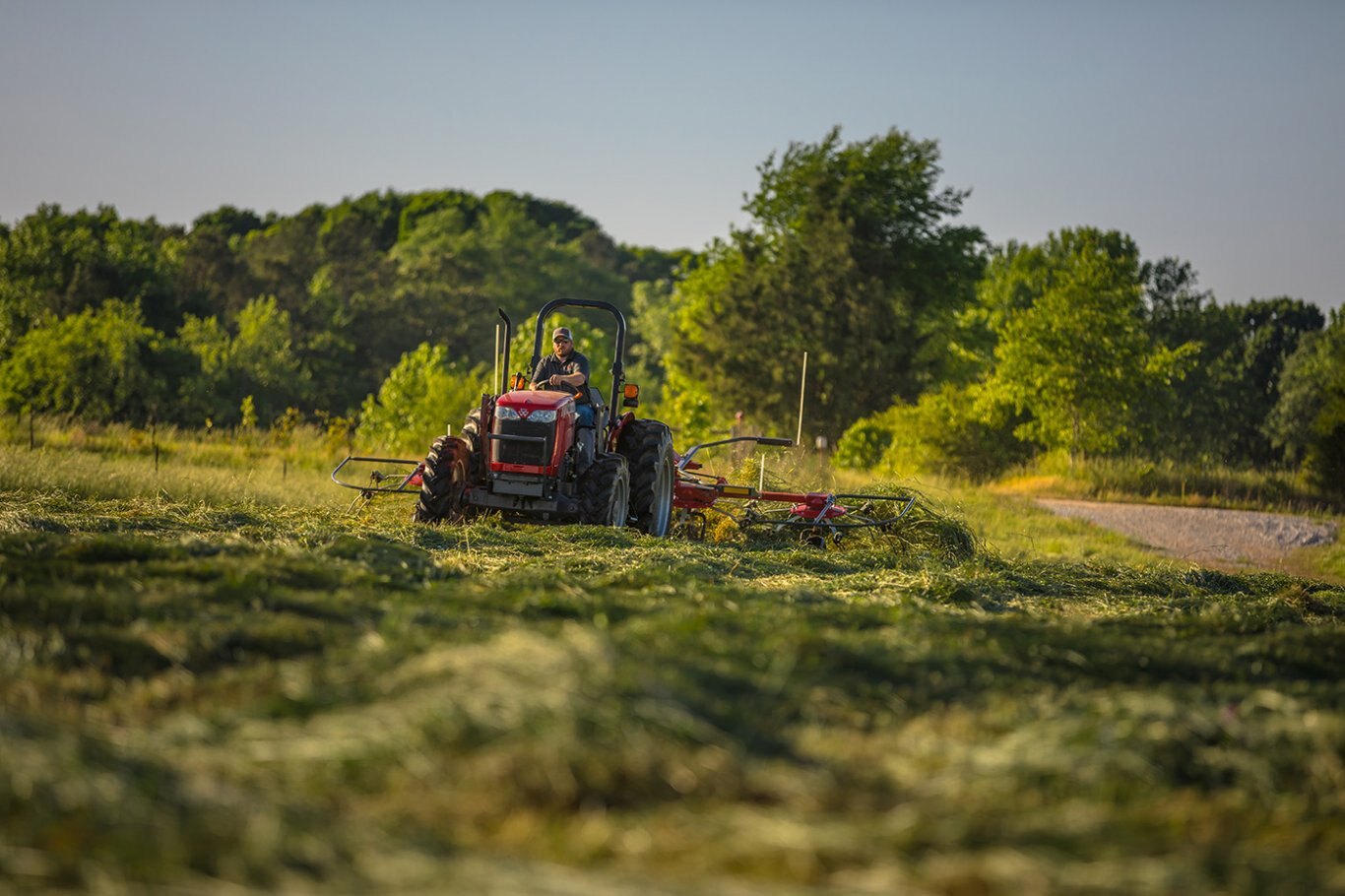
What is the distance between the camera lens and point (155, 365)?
4091 centimetres

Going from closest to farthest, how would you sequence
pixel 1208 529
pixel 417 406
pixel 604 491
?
pixel 604 491 < pixel 1208 529 < pixel 417 406

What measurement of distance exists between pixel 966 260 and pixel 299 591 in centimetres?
3615

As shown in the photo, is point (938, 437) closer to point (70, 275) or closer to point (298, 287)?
point (70, 275)

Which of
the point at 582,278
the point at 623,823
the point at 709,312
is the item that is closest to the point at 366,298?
the point at 582,278

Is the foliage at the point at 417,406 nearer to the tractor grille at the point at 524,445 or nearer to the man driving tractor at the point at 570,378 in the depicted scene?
the man driving tractor at the point at 570,378

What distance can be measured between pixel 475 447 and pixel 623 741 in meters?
8.84

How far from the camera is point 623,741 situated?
12.0 feet

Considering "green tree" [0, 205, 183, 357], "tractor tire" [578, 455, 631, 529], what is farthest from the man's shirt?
"green tree" [0, 205, 183, 357]

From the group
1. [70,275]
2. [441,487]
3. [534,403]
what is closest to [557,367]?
[534,403]

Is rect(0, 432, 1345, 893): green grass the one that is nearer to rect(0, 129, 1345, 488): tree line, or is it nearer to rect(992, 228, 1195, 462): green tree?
rect(0, 129, 1345, 488): tree line

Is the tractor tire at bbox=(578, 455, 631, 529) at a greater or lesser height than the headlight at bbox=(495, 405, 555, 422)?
lesser

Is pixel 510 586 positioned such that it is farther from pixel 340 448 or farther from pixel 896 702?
pixel 340 448

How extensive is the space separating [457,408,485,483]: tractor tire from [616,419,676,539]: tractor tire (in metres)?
1.36

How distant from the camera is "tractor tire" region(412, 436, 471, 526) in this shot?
11852 millimetres
